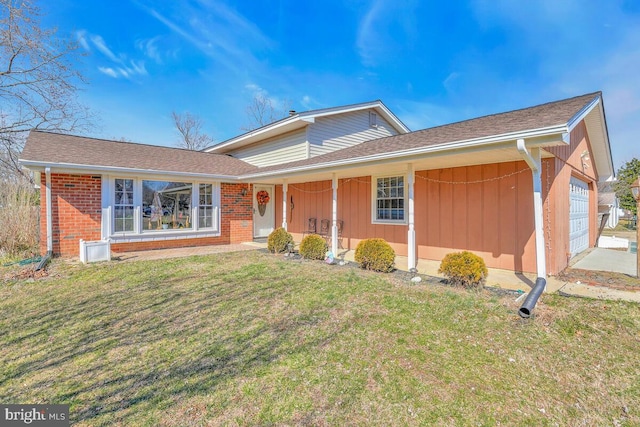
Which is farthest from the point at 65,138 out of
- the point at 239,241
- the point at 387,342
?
the point at 387,342

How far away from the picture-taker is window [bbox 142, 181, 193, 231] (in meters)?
9.41

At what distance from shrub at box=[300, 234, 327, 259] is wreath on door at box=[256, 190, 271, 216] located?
4785 millimetres

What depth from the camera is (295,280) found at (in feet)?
18.8

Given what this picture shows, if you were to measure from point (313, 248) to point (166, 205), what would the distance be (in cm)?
523

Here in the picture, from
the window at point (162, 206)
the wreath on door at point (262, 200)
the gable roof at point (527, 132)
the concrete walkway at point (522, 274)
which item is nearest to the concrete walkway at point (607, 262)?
the concrete walkway at point (522, 274)

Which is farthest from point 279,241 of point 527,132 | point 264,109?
point 264,109

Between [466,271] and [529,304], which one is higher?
[466,271]

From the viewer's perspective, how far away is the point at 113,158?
9305mm

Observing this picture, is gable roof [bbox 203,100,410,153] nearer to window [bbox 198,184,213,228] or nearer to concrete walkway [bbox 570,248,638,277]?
window [bbox 198,184,213,228]

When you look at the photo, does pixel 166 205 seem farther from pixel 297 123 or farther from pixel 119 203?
pixel 297 123

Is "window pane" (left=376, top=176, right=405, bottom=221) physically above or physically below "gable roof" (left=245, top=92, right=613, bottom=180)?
below

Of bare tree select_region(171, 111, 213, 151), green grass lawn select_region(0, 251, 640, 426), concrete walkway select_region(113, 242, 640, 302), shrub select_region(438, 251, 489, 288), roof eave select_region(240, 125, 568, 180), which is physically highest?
bare tree select_region(171, 111, 213, 151)

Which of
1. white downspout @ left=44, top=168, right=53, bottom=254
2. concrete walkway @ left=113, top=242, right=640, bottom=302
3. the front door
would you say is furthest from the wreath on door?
white downspout @ left=44, top=168, right=53, bottom=254

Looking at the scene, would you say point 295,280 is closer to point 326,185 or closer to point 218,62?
point 326,185
